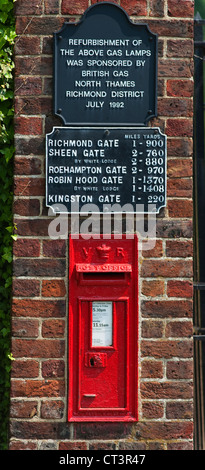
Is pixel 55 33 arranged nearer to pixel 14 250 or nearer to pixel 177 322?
pixel 14 250

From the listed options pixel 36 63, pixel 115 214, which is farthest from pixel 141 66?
pixel 115 214

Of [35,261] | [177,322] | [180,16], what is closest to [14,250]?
[35,261]

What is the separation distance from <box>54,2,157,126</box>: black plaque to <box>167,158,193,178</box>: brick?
268mm

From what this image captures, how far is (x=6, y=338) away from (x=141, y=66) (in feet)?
5.47

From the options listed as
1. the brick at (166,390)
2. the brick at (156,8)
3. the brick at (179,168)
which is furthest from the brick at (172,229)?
the brick at (156,8)

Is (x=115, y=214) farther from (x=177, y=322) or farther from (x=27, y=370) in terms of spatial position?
(x=27, y=370)

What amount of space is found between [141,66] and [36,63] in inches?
22.3

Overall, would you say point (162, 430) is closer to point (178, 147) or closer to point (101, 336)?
Result: point (101, 336)

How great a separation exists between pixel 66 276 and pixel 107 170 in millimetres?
610

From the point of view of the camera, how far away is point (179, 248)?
278 cm

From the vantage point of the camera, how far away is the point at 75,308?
A: 2738mm

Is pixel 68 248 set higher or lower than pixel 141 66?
lower

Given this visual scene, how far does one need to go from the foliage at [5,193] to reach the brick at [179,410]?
2.94 ft

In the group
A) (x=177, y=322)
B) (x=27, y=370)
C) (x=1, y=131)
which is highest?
(x=1, y=131)
